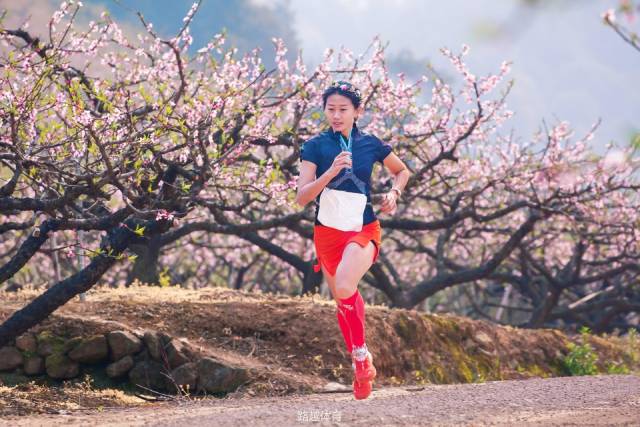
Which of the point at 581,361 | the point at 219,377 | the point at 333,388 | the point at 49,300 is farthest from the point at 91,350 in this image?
the point at 581,361

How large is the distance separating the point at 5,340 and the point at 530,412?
5.49 meters

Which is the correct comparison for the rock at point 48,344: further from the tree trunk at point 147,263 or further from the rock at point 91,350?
the tree trunk at point 147,263

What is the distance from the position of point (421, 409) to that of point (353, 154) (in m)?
2.22

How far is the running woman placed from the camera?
6.72m

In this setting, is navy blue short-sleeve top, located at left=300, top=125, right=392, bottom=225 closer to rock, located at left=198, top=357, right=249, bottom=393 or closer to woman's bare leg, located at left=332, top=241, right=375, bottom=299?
woman's bare leg, located at left=332, top=241, right=375, bottom=299

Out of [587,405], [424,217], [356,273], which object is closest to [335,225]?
[356,273]

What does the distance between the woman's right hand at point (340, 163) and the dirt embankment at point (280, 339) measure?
3.44m

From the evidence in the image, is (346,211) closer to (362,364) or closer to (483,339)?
(362,364)

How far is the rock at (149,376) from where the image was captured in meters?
9.45

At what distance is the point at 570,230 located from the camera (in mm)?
18625

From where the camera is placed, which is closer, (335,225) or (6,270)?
(335,225)

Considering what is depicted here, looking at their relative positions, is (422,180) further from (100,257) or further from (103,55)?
(100,257)

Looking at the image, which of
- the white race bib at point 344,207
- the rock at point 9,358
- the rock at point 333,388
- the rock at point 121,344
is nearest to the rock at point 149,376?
the rock at point 121,344

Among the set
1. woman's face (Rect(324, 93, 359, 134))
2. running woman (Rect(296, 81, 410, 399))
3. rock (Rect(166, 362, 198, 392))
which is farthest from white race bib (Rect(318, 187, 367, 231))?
rock (Rect(166, 362, 198, 392))
